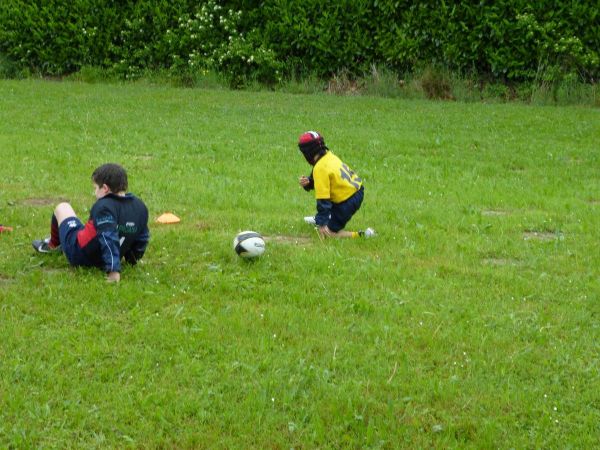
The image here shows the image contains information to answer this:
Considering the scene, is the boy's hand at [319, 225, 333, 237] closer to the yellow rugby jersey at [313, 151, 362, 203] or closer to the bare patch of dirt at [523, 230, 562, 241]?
the yellow rugby jersey at [313, 151, 362, 203]

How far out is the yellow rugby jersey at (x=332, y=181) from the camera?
824cm

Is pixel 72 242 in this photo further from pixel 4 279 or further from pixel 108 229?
pixel 4 279

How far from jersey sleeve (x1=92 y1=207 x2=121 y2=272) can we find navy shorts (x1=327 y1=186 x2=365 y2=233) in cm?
227

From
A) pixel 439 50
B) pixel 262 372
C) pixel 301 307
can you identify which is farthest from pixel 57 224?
pixel 439 50

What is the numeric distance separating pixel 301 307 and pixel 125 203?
1588 millimetres

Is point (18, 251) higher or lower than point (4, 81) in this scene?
higher

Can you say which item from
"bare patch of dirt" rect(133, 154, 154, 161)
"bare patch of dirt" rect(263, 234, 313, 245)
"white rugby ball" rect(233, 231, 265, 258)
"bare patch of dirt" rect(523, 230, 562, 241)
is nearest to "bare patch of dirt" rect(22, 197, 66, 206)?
"bare patch of dirt" rect(263, 234, 313, 245)

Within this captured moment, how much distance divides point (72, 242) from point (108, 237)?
0.38 meters

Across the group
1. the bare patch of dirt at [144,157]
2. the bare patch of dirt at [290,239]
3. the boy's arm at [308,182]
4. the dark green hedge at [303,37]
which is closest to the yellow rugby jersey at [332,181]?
the boy's arm at [308,182]

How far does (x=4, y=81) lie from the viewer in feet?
67.7

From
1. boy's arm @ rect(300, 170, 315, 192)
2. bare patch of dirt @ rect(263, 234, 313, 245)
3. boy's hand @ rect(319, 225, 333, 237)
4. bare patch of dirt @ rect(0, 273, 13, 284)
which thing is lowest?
bare patch of dirt @ rect(263, 234, 313, 245)

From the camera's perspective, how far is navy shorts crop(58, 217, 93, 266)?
22.4ft

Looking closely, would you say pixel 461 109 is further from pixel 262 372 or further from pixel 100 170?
pixel 262 372

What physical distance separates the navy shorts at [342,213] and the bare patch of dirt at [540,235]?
5.15 feet
